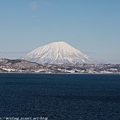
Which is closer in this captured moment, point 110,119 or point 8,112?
point 110,119

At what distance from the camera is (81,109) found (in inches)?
3098

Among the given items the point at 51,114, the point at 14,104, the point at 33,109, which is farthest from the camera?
the point at 14,104

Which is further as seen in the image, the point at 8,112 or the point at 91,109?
the point at 91,109

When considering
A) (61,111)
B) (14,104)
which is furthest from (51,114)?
(14,104)

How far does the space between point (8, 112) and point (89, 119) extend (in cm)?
1633

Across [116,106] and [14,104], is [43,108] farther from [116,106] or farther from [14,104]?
[116,106]

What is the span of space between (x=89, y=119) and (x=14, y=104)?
24589 millimetres

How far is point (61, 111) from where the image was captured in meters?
74.9

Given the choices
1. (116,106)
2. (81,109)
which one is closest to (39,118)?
(81,109)

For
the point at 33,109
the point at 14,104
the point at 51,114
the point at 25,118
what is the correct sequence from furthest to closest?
1. the point at 14,104
2. the point at 33,109
3. the point at 51,114
4. the point at 25,118

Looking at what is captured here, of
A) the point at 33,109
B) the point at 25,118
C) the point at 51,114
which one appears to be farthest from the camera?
the point at 33,109

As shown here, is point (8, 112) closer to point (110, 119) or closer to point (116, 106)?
point (110, 119)

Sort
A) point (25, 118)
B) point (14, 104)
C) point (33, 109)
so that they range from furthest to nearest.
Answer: point (14, 104) < point (33, 109) < point (25, 118)

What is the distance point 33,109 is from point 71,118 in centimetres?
1230
